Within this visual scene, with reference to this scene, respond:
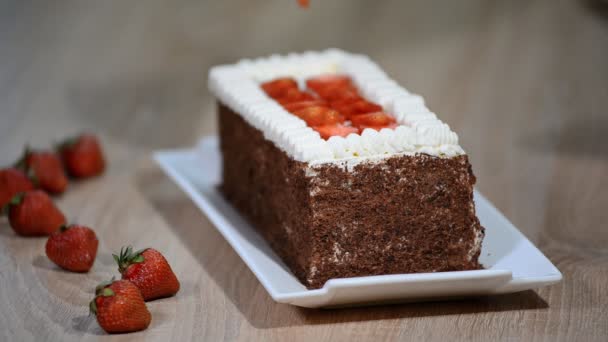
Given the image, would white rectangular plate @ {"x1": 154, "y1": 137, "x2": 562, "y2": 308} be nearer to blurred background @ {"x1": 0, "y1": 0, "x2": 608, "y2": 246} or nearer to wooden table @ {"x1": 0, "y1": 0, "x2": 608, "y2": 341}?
wooden table @ {"x1": 0, "y1": 0, "x2": 608, "y2": 341}

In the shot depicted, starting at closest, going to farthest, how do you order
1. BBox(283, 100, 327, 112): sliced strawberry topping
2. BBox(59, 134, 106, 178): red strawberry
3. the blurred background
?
1. BBox(283, 100, 327, 112): sliced strawberry topping
2. BBox(59, 134, 106, 178): red strawberry
3. the blurred background

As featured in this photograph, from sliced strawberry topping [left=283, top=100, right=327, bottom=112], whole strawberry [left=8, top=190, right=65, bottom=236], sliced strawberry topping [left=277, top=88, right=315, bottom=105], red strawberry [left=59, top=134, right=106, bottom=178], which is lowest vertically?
red strawberry [left=59, top=134, right=106, bottom=178]

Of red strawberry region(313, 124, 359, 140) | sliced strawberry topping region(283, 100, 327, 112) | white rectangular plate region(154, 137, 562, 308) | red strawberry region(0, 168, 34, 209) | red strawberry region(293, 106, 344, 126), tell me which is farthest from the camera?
red strawberry region(0, 168, 34, 209)

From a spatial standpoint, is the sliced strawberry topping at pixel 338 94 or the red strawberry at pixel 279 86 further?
the red strawberry at pixel 279 86

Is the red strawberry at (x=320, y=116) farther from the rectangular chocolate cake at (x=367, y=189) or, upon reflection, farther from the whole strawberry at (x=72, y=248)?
the whole strawberry at (x=72, y=248)

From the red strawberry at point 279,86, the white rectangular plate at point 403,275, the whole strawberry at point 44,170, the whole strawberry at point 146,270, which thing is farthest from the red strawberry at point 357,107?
the whole strawberry at point 44,170

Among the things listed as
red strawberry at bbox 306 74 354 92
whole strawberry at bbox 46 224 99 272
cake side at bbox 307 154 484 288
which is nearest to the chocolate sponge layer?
cake side at bbox 307 154 484 288
